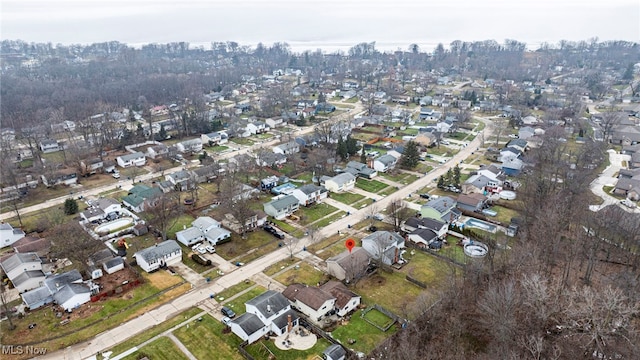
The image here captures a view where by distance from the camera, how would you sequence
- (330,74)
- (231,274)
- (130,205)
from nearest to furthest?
(231,274) < (130,205) < (330,74)

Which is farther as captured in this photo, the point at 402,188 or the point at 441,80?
the point at 441,80

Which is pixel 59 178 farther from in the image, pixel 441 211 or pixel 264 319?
pixel 441 211

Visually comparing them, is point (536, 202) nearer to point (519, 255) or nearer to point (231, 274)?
point (519, 255)

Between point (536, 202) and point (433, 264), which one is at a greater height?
point (536, 202)

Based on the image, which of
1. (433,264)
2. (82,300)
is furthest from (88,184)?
(433,264)

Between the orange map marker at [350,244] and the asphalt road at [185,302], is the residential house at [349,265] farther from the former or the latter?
the asphalt road at [185,302]

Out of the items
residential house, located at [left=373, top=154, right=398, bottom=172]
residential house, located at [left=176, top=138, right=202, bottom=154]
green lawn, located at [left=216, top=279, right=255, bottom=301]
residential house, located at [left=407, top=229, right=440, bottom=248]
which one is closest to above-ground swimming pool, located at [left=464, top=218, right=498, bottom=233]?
residential house, located at [left=407, top=229, right=440, bottom=248]

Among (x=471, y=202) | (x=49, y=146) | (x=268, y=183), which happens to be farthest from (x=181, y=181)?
(x=471, y=202)
